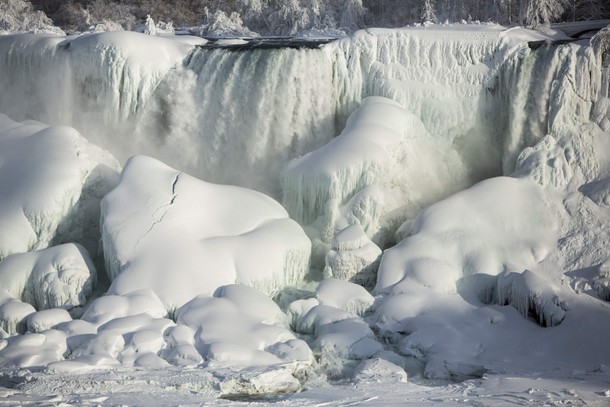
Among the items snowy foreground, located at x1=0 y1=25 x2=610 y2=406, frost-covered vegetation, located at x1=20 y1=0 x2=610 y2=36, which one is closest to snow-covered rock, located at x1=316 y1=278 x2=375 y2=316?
snowy foreground, located at x1=0 y1=25 x2=610 y2=406

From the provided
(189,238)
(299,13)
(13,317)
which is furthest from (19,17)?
(13,317)

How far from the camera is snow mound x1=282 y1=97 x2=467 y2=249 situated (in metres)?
9.62

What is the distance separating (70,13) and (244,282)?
65.3 feet

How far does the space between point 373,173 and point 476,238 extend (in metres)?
1.40

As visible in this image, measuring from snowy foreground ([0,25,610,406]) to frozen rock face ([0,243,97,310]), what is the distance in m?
0.02

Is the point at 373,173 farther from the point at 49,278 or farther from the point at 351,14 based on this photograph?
the point at 351,14

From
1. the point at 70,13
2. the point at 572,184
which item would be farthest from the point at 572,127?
the point at 70,13

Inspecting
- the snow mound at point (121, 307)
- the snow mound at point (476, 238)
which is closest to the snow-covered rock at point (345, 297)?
the snow mound at point (476, 238)

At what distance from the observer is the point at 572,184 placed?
9.62 metres

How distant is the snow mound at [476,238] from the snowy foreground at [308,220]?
0.07ft

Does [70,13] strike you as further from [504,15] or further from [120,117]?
[120,117]

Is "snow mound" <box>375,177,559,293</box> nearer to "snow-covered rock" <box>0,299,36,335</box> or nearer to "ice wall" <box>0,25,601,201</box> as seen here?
"ice wall" <box>0,25,601,201</box>

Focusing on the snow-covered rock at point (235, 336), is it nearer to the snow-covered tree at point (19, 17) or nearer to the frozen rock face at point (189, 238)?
the frozen rock face at point (189, 238)

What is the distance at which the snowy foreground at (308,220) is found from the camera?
7.39m
